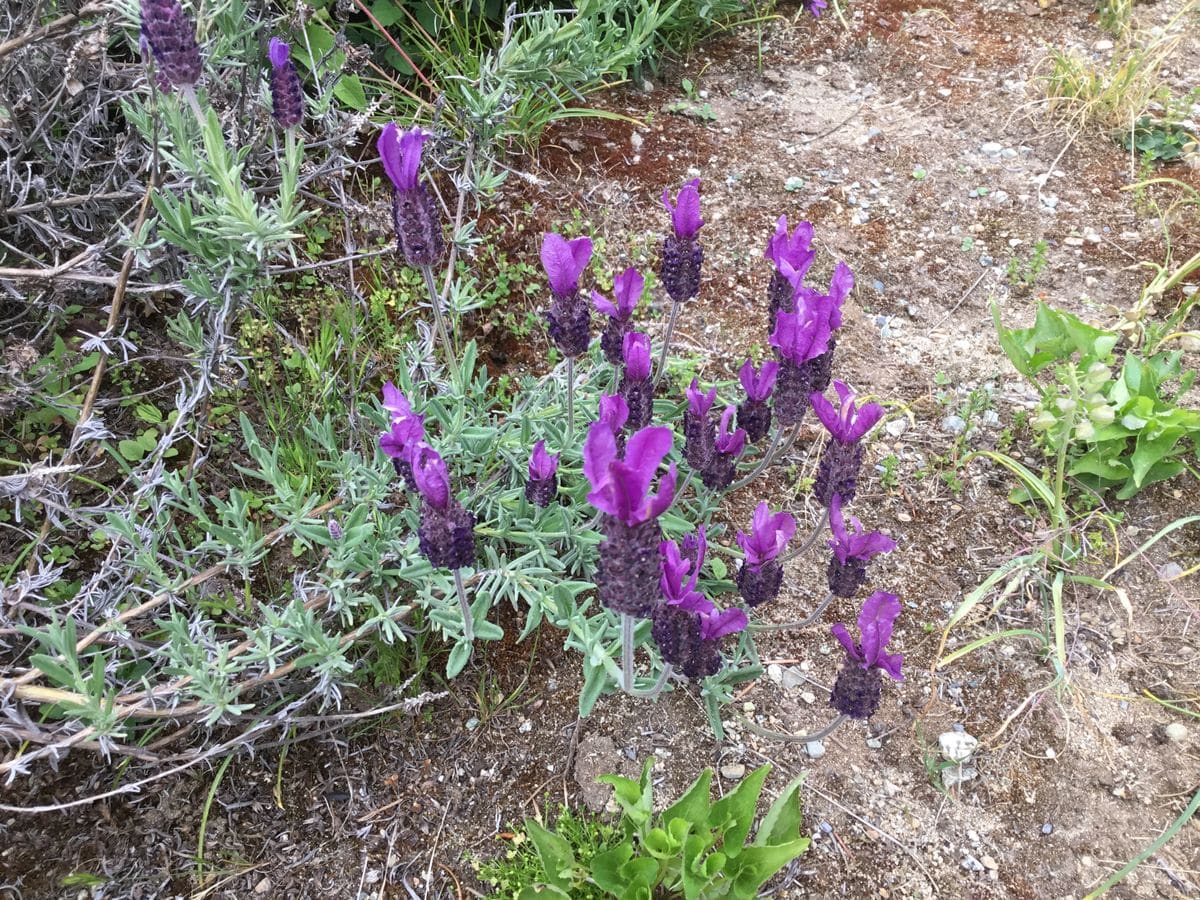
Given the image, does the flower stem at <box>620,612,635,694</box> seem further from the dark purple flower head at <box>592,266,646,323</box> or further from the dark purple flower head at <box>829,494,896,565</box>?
the dark purple flower head at <box>592,266,646,323</box>

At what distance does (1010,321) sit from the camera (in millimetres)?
2682

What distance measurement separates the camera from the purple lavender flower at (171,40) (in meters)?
1.40

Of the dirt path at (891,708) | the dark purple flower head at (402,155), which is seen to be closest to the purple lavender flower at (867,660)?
the dirt path at (891,708)

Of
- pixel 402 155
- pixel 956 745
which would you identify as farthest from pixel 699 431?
pixel 956 745

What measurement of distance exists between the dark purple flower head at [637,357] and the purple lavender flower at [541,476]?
22 cm

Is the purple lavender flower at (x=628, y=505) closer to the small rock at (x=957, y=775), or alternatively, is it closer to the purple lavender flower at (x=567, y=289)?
the purple lavender flower at (x=567, y=289)

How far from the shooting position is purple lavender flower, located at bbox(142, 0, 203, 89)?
4.58 feet

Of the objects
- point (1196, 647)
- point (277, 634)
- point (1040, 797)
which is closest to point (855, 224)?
point (1196, 647)

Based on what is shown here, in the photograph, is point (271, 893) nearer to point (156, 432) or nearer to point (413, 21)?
point (156, 432)

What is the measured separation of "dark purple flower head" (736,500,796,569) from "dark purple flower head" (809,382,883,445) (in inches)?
7.2

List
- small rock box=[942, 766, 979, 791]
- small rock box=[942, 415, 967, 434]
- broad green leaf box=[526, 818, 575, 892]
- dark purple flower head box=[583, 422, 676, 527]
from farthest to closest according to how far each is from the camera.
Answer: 1. small rock box=[942, 415, 967, 434]
2. small rock box=[942, 766, 979, 791]
3. broad green leaf box=[526, 818, 575, 892]
4. dark purple flower head box=[583, 422, 676, 527]

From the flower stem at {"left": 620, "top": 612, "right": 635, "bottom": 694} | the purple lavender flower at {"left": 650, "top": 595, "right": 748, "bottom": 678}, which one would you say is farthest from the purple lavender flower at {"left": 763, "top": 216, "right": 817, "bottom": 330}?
the flower stem at {"left": 620, "top": 612, "right": 635, "bottom": 694}

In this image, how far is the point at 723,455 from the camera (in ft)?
5.89

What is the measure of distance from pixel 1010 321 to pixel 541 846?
2.05 meters
